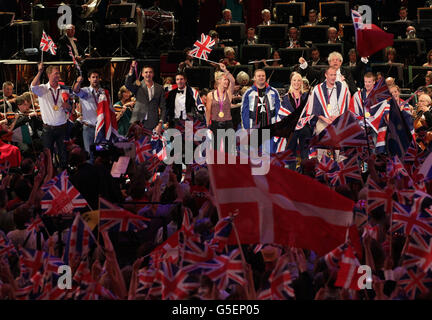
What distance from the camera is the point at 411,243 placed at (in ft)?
20.4

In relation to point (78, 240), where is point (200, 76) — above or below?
above

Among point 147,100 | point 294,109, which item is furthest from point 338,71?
point 147,100

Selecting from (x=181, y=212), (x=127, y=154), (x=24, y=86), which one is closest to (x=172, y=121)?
(x=127, y=154)

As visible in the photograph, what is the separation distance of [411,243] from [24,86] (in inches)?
496

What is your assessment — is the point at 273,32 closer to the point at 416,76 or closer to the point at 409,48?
the point at 409,48

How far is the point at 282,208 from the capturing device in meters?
6.96

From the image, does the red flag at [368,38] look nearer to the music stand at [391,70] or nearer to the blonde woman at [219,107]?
the blonde woman at [219,107]

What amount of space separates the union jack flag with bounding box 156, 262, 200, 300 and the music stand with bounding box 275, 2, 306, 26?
13.8 metres

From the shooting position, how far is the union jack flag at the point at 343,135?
10812 mm

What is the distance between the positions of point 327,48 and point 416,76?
1.80 metres

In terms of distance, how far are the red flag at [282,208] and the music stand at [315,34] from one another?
11.3m

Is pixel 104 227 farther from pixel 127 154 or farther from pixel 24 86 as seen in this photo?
pixel 24 86

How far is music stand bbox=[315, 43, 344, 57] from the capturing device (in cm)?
1731
